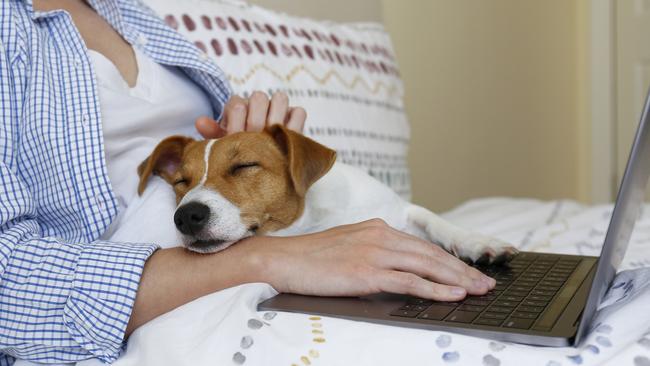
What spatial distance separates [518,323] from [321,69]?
3.33 ft

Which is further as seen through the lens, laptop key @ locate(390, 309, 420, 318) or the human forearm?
the human forearm

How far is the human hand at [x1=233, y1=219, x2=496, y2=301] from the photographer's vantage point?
0.85 meters

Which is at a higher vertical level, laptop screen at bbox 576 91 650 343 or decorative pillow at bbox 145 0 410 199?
laptop screen at bbox 576 91 650 343

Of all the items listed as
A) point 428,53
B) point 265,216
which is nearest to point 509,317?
point 265,216

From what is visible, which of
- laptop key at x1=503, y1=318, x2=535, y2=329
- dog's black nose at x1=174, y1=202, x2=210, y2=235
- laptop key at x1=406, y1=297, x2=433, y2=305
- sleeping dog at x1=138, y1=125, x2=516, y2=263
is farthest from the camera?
sleeping dog at x1=138, y1=125, x2=516, y2=263

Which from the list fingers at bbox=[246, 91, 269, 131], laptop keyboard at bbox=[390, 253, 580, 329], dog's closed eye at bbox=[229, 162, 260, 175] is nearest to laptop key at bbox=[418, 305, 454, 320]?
laptop keyboard at bbox=[390, 253, 580, 329]

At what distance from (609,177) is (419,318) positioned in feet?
10.1

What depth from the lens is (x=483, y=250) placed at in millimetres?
1125

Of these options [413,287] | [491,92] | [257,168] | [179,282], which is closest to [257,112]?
[257,168]

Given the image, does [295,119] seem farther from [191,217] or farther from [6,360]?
[6,360]

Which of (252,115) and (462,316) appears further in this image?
Result: (252,115)

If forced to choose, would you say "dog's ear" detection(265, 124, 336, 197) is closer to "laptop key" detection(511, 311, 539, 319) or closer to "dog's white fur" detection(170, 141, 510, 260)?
"dog's white fur" detection(170, 141, 510, 260)

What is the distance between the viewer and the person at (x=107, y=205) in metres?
0.88

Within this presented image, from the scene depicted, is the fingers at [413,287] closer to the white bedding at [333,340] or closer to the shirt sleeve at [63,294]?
the white bedding at [333,340]
